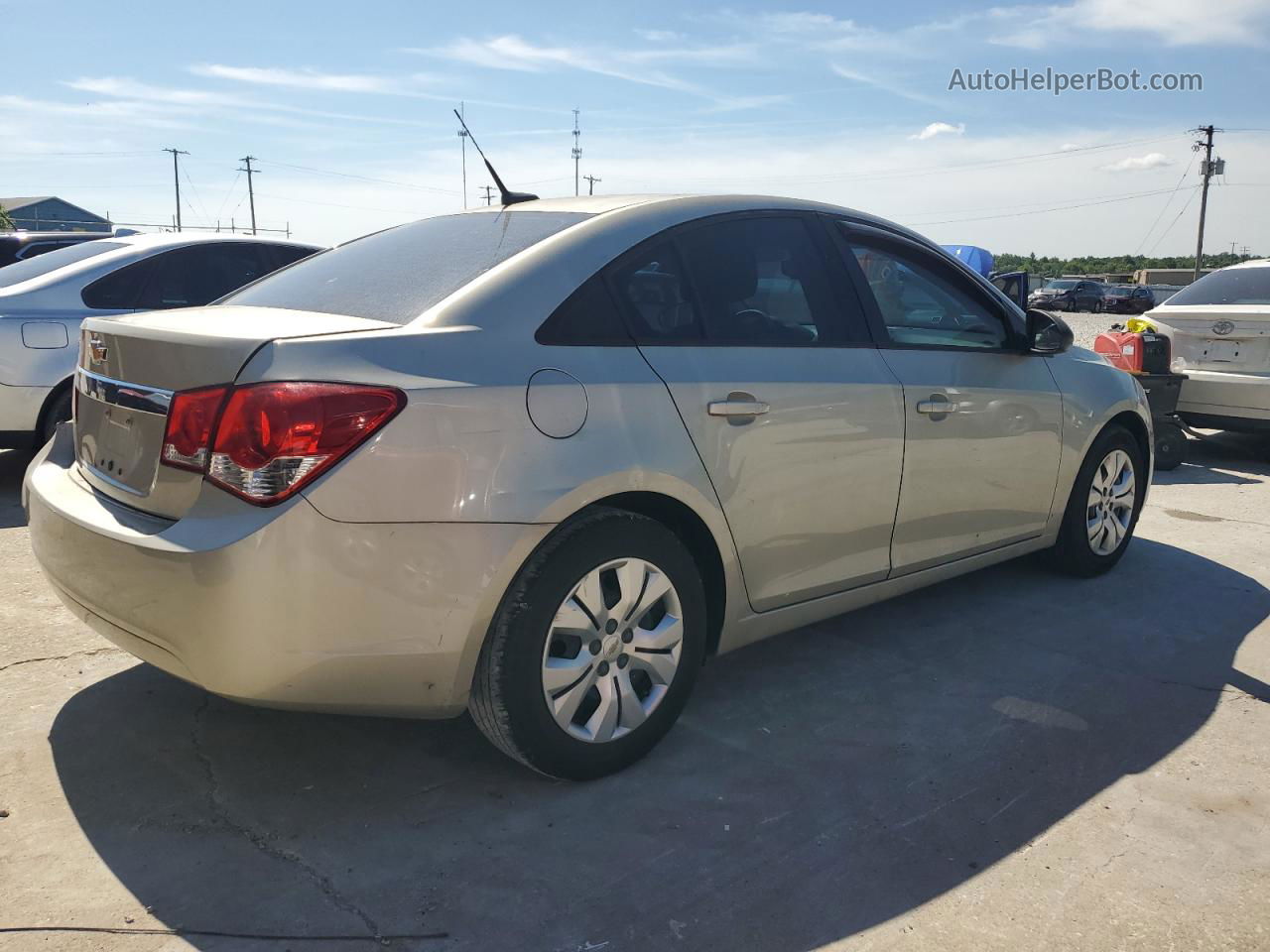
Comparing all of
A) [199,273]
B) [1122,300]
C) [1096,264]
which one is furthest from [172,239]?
[1096,264]

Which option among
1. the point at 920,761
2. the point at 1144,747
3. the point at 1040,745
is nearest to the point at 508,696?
the point at 920,761

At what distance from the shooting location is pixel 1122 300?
44.0 meters

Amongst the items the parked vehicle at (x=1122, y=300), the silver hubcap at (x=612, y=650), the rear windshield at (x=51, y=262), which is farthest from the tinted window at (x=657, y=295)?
the parked vehicle at (x=1122, y=300)

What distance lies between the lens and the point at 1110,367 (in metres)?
5.01

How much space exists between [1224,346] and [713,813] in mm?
6835

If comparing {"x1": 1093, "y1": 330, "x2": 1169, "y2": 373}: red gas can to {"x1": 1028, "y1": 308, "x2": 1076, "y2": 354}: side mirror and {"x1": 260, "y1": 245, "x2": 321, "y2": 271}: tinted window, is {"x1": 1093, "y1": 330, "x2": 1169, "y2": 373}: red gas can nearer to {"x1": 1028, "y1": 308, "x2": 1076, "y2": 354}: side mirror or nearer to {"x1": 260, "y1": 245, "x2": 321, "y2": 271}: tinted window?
{"x1": 1028, "y1": 308, "x2": 1076, "y2": 354}: side mirror

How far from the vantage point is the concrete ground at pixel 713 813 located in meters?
2.40

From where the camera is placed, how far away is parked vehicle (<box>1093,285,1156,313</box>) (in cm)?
4338

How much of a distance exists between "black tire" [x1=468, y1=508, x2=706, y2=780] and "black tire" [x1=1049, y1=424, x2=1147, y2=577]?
8.41ft

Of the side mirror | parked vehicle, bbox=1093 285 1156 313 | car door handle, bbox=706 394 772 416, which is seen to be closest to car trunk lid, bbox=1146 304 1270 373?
the side mirror

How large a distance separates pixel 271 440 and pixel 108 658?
186 cm

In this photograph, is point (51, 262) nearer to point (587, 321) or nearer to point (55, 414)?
point (55, 414)

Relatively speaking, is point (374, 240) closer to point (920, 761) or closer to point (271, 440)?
point (271, 440)

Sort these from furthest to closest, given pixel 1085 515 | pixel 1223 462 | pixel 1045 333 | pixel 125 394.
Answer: pixel 1223 462, pixel 1085 515, pixel 1045 333, pixel 125 394
